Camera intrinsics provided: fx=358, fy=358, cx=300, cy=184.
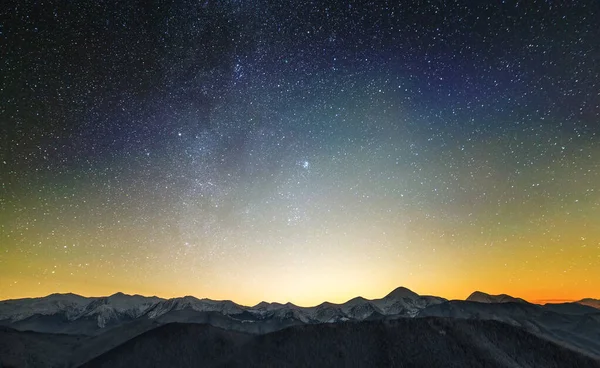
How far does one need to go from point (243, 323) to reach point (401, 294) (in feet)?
224

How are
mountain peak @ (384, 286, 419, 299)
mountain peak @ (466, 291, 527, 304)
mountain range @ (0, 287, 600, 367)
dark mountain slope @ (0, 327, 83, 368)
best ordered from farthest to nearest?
mountain peak @ (384, 286, 419, 299) → mountain peak @ (466, 291, 527, 304) → dark mountain slope @ (0, 327, 83, 368) → mountain range @ (0, 287, 600, 367)

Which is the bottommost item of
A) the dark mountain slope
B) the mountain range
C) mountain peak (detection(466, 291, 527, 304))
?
the dark mountain slope

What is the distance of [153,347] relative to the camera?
4366 centimetres

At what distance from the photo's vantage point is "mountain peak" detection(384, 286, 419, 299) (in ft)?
465

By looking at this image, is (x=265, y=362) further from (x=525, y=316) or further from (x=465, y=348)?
(x=525, y=316)

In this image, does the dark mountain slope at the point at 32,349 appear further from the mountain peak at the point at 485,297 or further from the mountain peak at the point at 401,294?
the mountain peak at the point at 485,297

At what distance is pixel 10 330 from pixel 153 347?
30.6 metres

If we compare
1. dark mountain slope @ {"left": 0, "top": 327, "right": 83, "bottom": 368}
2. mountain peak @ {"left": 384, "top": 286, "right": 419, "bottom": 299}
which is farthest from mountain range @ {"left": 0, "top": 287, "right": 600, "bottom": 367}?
mountain peak @ {"left": 384, "top": 286, "right": 419, "bottom": 299}

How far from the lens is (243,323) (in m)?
107

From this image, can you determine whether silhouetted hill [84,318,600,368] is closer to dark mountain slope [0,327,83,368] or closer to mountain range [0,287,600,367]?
mountain range [0,287,600,367]

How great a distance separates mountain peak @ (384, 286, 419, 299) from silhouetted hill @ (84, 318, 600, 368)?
4242 inches

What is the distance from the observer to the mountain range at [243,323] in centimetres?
3938

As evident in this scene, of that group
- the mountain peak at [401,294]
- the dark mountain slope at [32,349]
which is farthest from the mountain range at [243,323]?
the mountain peak at [401,294]

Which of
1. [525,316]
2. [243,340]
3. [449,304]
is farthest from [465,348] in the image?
[449,304]
